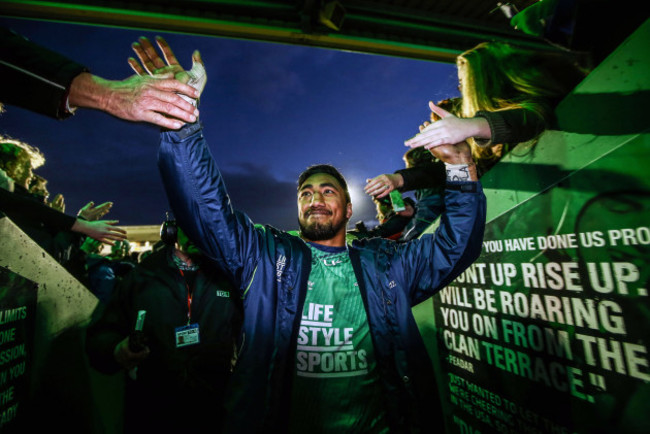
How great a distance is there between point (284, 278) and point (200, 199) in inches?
28.2

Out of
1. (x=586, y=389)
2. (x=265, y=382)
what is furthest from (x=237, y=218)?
(x=586, y=389)

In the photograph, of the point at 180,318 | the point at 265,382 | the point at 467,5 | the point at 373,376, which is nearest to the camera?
the point at 265,382

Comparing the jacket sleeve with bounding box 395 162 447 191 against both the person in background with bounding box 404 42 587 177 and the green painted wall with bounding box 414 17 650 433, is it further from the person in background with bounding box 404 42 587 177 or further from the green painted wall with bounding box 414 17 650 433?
the green painted wall with bounding box 414 17 650 433

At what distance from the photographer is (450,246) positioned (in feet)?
6.08

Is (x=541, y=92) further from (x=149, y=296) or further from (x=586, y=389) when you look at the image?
(x=149, y=296)

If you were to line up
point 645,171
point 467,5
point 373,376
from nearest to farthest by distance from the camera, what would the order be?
1. point 645,171
2. point 373,376
3. point 467,5

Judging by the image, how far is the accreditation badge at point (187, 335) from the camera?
2422mm

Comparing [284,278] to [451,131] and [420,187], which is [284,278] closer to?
[451,131]

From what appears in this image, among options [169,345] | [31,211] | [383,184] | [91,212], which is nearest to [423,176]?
[383,184]

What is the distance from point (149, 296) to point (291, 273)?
1.61 meters

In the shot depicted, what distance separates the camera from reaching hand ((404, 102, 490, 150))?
1.61 meters

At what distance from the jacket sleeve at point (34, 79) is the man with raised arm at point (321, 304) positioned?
1.19 ft

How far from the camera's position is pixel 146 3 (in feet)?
13.4

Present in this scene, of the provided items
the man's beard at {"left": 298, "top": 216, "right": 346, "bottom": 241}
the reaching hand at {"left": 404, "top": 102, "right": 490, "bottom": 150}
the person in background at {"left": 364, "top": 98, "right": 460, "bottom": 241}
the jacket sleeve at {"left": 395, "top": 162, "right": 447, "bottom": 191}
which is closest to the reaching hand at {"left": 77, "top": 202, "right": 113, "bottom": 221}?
the man's beard at {"left": 298, "top": 216, "right": 346, "bottom": 241}
